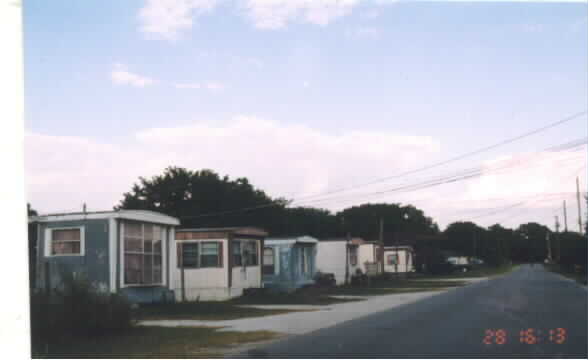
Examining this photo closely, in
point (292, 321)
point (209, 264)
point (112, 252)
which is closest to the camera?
point (292, 321)

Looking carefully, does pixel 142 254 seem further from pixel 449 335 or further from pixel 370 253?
pixel 370 253

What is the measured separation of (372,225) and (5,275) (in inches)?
3398

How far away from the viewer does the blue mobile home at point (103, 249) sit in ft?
70.1

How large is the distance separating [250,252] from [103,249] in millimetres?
10079

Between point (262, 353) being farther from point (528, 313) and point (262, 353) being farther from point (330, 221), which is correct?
point (330, 221)

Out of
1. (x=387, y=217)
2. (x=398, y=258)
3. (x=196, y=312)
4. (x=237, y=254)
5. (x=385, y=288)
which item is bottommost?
(x=385, y=288)

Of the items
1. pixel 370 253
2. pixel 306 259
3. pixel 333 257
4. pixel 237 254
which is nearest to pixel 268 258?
pixel 306 259

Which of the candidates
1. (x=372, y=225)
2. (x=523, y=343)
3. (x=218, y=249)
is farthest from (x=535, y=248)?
(x=523, y=343)

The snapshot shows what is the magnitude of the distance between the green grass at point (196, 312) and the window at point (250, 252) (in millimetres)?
6554

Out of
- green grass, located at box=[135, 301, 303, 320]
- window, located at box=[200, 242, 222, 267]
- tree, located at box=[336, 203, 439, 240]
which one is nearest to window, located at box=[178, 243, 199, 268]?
window, located at box=[200, 242, 222, 267]

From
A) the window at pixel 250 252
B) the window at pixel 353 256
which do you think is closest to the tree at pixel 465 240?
the window at pixel 353 256

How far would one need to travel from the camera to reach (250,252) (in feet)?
100

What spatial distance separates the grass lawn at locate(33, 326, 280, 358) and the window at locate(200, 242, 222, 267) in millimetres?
12645
